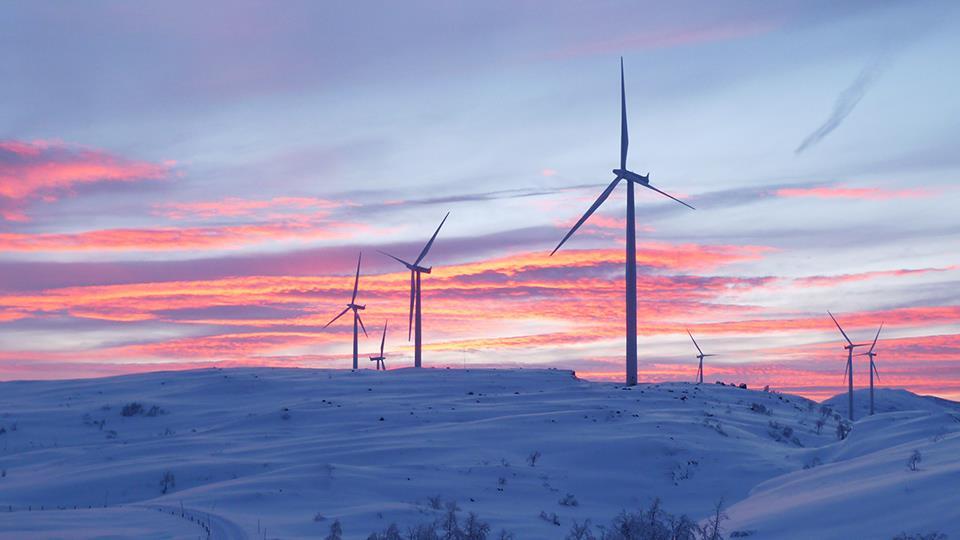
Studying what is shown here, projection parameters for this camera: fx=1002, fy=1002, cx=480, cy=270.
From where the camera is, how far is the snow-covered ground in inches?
754

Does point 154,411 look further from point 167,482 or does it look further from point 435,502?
point 435,502

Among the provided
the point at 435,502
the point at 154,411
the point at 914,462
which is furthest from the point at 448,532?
the point at 154,411

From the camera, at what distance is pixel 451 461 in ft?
90.5

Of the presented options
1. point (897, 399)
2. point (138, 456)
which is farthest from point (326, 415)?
point (897, 399)

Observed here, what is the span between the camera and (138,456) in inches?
1196

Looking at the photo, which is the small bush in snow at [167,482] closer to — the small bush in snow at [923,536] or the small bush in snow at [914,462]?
the small bush in snow at [914,462]

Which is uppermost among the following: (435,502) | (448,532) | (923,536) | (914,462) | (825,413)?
(914,462)

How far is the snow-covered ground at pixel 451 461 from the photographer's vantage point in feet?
62.8

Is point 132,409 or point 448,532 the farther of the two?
point 132,409

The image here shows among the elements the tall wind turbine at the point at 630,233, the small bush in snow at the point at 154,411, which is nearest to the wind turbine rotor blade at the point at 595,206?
the tall wind turbine at the point at 630,233

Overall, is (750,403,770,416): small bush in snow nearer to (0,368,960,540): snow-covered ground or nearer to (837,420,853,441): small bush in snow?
(0,368,960,540): snow-covered ground

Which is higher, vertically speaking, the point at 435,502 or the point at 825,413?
the point at 435,502

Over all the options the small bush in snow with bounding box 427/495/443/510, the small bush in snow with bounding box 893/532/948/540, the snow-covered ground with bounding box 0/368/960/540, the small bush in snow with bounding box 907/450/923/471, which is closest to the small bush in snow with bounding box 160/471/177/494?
the snow-covered ground with bounding box 0/368/960/540

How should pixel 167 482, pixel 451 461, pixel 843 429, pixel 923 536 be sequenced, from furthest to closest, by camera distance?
1. pixel 843 429
2. pixel 451 461
3. pixel 167 482
4. pixel 923 536
